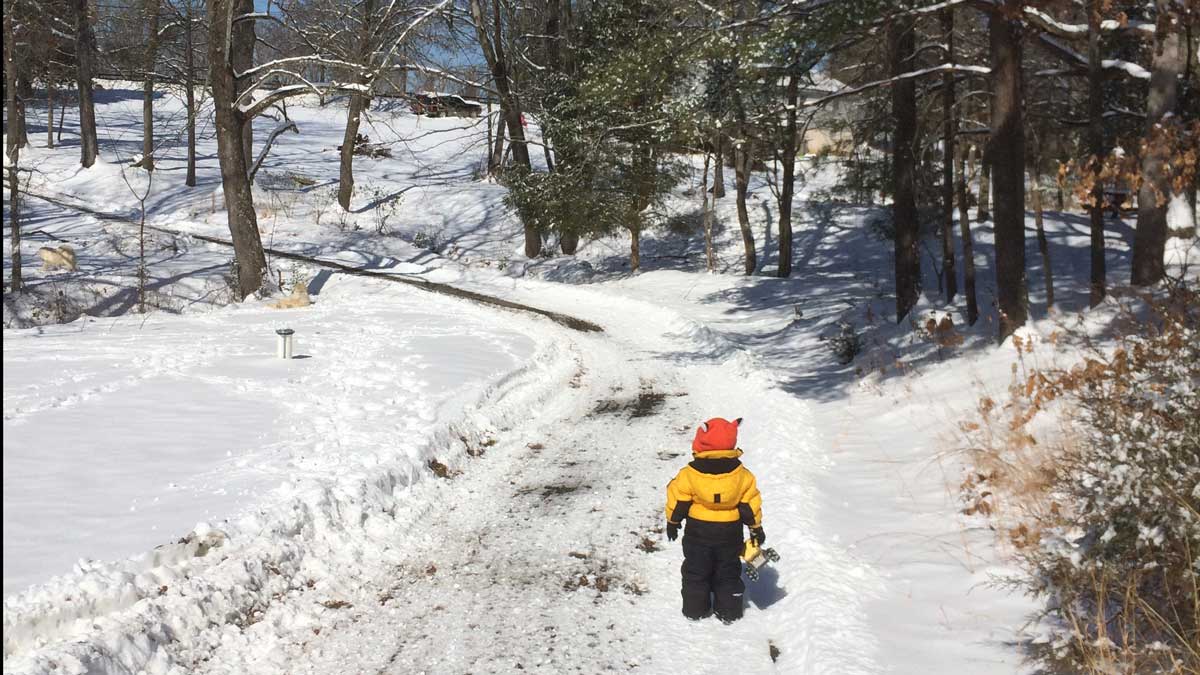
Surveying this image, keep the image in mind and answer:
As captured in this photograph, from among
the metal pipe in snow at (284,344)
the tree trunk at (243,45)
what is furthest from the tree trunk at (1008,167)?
the tree trunk at (243,45)

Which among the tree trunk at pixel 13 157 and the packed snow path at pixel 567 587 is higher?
the tree trunk at pixel 13 157

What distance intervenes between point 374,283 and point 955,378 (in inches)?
659

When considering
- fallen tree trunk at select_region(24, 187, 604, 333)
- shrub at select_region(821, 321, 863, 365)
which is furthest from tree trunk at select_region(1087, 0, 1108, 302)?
fallen tree trunk at select_region(24, 187, 604, 333)

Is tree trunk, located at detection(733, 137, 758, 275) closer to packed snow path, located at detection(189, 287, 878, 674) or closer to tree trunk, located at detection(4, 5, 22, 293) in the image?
packed snow path, located at detection(189, 287, 878, 674)

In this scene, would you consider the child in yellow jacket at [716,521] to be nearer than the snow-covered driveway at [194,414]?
Yes

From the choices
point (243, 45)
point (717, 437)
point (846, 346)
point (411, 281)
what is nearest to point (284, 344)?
point (717, 437)

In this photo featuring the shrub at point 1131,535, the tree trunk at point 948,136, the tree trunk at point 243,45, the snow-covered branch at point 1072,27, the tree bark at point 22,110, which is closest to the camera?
the shrub at point 1131,535

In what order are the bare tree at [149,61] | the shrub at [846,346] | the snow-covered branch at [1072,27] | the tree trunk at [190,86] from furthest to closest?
the tree trunk at [190,86] < the bare tree at [149,61] < the shrub at [846,346] < the snow-covered branch at [1072,27]

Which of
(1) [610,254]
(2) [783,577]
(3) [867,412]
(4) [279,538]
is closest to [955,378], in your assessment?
(3) [867,412]

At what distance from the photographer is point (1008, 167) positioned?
1091 centimetres

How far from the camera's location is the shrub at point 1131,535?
414 centimetres

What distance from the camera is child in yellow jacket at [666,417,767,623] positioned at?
5.85 meters

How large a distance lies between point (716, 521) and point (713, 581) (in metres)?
0.44

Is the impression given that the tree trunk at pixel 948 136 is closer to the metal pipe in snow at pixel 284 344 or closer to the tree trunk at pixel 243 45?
the metal pipe in snow at pixel 284 344
